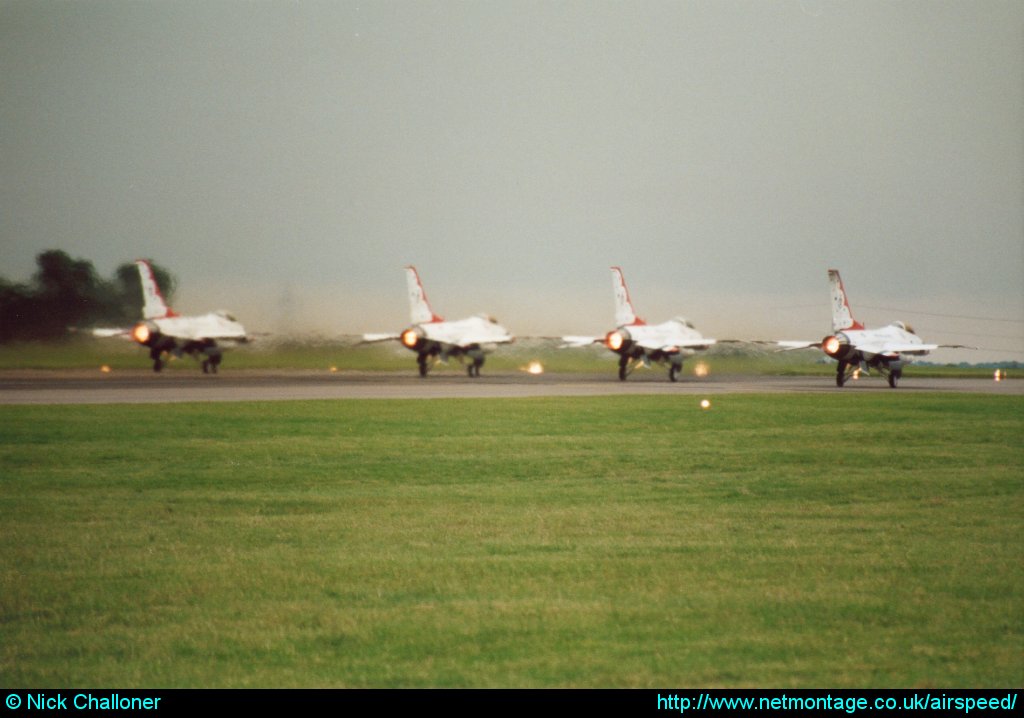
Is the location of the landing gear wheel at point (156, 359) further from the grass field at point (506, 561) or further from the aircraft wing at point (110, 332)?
the grass field at point (506, 561)

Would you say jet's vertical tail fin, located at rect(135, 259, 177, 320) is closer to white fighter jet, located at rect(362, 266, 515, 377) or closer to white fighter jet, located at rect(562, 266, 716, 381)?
white fighter jet, located at rect(362, 266, 515, 377)

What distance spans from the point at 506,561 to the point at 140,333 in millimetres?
42445

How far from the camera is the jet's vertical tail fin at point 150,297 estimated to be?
164 feet

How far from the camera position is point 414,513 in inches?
533

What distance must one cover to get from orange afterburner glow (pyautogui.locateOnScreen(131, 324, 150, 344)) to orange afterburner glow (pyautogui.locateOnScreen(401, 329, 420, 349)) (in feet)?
41.1

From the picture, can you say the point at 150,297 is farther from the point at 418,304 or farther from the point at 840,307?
the point at 840,307

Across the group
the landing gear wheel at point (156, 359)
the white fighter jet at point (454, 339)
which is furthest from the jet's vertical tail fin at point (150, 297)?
the white fighter jet at point (454, 339)

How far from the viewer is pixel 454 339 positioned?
185 feet

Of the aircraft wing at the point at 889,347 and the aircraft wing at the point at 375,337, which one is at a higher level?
the aircraft wing at the point at 375,337

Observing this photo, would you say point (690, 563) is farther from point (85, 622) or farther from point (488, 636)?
point (85, 622)

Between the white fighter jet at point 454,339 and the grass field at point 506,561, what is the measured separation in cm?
3380

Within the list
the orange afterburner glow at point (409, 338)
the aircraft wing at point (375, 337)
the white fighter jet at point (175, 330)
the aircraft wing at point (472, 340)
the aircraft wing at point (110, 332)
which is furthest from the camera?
the aircraft wing at point (472, 340)

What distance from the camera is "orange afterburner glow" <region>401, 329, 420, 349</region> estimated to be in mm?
55594
